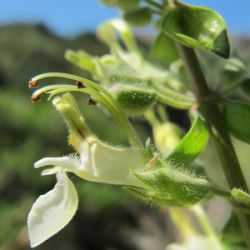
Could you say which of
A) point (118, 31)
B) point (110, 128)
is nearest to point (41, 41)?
point (110, 128)

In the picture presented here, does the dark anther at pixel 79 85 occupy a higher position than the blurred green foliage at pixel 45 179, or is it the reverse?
the dark anther at pixel 79 85

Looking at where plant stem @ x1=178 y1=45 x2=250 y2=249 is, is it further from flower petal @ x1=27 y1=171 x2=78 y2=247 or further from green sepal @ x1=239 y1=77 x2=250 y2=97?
flower petal @ x1=27 y1=171 x2=78 y2=247

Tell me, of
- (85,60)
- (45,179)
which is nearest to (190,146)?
(85,60)

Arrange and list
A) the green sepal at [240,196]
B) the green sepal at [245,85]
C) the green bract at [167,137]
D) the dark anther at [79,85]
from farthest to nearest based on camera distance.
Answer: the green bract at [167,137]
the green sepal at [245,85]
the dark anther at [79,85]
the green sepal at [240,196]

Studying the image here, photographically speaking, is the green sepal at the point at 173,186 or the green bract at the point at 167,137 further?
the green bract at the point at 167,137

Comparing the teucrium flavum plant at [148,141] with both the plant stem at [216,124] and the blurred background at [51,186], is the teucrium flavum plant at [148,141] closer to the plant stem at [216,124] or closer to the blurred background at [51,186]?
the plant stem at [216,124]

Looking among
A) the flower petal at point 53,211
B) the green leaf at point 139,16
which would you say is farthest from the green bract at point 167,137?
the flower petal at point 53,211

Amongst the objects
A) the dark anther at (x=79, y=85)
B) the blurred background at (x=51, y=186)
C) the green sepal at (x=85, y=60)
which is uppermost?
the dark anther at (x=79, y=85)

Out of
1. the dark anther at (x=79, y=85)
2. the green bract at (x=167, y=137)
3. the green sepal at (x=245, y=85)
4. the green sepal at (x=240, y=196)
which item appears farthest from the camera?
the green bract at (x=167, y=137)

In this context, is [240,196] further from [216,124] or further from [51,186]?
[51,186]
